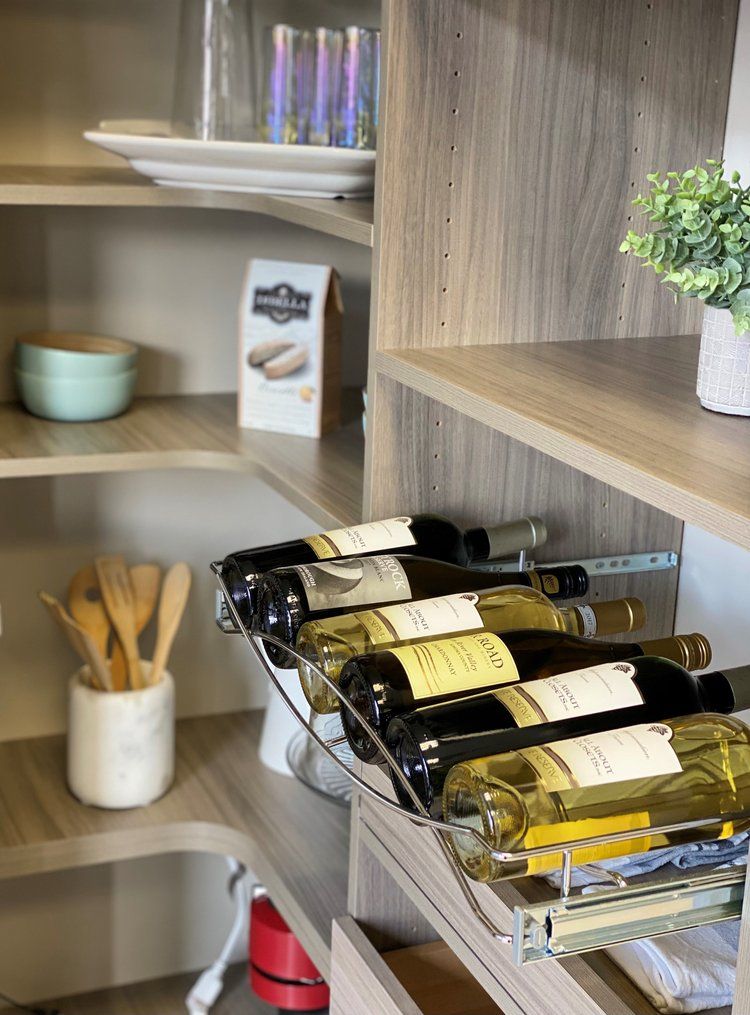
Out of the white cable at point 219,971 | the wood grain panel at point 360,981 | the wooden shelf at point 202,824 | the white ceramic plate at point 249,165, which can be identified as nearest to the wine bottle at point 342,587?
the wood grain panel at point 360,981

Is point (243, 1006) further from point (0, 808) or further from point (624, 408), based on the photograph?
point (624, 408)

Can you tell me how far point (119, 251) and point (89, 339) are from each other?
15 cm

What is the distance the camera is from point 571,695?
2.69 ft

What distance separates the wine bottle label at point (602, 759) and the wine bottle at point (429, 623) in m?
0.18

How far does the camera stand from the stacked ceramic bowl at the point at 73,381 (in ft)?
5.69

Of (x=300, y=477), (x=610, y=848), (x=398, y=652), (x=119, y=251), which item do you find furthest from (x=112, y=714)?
(x=610, y=848)

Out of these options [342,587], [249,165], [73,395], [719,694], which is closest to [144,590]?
[73,395]

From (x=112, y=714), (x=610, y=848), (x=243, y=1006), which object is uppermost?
(x=610, y=848)

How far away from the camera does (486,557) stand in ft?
3.83

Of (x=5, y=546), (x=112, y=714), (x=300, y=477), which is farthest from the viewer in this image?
(x=5, y=546)

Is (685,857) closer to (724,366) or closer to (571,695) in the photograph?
(571,695)

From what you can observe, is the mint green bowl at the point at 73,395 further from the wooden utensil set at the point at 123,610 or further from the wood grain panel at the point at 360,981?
the wood grain panel at the point at 360,981

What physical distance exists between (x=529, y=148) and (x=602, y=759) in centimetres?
65

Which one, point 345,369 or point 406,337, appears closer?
point 406,337
